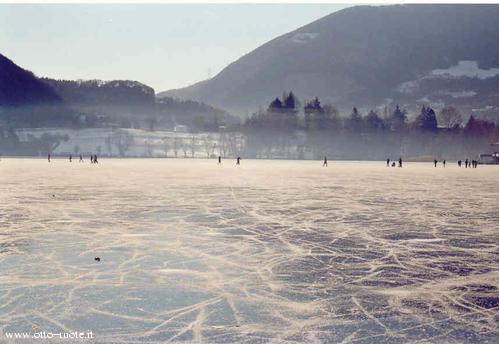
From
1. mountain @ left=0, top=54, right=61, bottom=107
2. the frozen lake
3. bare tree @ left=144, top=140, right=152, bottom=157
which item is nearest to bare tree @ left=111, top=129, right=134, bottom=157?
bare tree @ left=144, top=140, right=152, bottom=157

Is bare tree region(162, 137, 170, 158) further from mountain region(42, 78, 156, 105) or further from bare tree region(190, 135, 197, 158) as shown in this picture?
mountain region(42, 78, 156, 105)

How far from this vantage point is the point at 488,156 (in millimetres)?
74000

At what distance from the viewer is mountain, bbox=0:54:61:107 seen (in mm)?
127250

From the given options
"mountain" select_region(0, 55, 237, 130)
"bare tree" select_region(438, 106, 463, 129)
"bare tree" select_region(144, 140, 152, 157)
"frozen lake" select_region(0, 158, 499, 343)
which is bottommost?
"frozen lake" select_region(0, 158, 499, 343)

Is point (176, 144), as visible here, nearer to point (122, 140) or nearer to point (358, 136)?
point (122, 140)

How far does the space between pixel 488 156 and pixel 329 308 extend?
77225 mm

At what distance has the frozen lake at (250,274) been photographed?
16.0 feet

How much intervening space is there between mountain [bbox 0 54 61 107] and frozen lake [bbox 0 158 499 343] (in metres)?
128

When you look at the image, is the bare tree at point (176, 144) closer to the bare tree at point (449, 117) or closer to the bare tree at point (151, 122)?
the bare tree at point (151, 122)

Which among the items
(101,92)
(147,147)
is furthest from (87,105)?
(147,147)

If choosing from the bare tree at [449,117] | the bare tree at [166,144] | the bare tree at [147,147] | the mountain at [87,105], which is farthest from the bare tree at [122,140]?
the bare tree at [449,117]

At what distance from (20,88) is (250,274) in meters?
142

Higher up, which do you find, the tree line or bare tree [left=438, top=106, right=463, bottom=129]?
bare tree [left=438, top=106, right=463, bottom=129]

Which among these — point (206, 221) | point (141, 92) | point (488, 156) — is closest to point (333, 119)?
point (488, 156)
